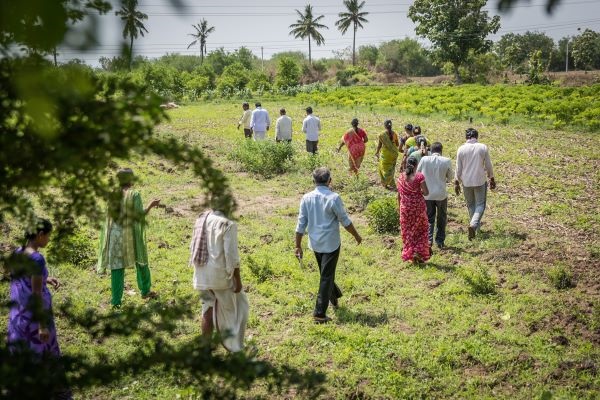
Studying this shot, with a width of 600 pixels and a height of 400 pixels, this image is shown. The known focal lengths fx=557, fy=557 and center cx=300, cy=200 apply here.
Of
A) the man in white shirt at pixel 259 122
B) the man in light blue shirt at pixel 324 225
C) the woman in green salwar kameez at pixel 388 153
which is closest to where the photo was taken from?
the man in light blue shirt at pixel 324 225

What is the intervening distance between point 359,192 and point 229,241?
290 inches

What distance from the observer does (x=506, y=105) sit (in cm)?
2716

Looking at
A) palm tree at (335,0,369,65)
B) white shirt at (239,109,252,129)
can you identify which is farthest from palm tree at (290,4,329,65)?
white shirt at (239,109,252,129)

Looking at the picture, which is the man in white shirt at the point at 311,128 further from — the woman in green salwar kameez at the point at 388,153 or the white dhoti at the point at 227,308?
the white dhoti at the point at 227,308

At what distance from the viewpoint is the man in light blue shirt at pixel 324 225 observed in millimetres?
6195

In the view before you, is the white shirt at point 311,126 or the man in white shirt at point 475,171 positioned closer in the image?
the man in white shirt at point 475,171

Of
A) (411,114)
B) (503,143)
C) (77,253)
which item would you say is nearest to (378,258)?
(77,253)

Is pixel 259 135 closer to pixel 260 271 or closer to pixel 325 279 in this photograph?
pixel 260 271

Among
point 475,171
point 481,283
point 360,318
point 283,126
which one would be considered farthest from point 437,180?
point 283,126

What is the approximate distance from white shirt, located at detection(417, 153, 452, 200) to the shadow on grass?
276 cm

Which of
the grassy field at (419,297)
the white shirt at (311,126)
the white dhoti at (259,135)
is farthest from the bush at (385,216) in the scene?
the white dhoti at (259,135)

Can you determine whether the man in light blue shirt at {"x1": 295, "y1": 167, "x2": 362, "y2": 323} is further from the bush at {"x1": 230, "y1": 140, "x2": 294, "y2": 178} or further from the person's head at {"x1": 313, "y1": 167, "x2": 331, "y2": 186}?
the bush at {"x1": 230, "y1": 140, "x2": 294, "y2": 178}

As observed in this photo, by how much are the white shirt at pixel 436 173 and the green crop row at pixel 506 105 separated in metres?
14.8

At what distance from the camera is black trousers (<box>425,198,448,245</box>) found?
8867 millimetres
